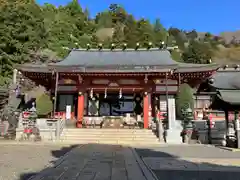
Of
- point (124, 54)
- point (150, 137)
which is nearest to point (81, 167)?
point (150, 137)

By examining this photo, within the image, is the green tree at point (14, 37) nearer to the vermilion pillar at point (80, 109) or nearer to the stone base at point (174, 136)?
the vermilion pillar at point (80, 109)

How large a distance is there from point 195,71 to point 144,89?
4.03 m

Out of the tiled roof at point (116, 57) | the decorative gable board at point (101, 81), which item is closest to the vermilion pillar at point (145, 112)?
the decorative gable board at point (101, 81)

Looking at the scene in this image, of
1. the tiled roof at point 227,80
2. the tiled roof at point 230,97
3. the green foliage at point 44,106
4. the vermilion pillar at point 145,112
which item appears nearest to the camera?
the tiled roof at point 230,97

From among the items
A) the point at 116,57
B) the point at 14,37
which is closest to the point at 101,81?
the point at 116,57

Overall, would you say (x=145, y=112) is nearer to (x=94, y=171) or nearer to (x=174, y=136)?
(x=174, y=136)

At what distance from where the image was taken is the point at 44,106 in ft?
60.6

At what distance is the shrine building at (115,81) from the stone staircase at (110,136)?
226 centimetres

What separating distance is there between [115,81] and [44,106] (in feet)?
19.4

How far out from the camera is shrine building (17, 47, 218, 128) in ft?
56.8

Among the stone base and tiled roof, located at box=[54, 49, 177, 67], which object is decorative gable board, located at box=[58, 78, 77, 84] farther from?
the stone base

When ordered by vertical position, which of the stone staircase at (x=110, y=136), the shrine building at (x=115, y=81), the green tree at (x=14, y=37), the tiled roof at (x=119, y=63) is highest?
the green tree at (x=14, y=37)

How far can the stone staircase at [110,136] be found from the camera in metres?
13.8

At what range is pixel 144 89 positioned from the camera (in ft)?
60.6
